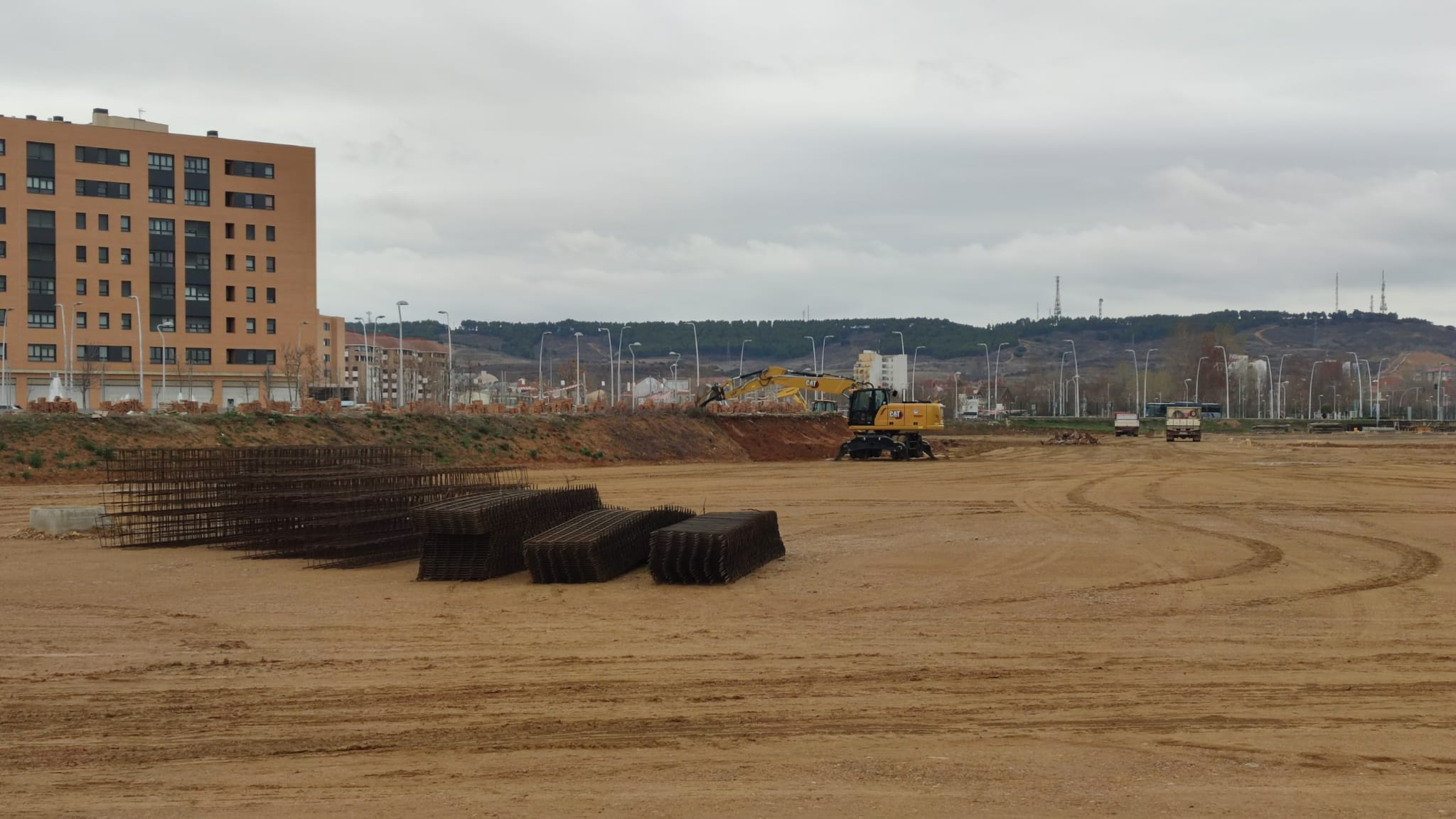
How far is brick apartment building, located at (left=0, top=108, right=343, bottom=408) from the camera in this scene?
7638 cm

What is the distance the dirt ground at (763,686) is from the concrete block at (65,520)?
10.3ft

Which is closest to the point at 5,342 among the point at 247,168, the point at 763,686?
the point at 247,168

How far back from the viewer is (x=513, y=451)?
51781mm

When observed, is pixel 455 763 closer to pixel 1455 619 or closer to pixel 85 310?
pixel 1455 619

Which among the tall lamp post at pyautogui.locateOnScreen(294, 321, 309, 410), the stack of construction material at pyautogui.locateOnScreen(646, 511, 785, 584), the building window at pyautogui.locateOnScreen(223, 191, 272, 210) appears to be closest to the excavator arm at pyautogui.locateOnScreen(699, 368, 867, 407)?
the tall lamp post at pyautogui.locateOnScreen(294, 321, 309, 410)

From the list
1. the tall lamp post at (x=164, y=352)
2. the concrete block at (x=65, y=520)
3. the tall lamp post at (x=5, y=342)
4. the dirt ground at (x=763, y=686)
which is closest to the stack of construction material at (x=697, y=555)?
the dirt ground at (x=763, y=686)

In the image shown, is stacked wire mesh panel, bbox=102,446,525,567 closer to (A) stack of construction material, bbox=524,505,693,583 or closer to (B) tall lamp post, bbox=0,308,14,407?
(A) stack of construction material, bbox=524,505,693,583

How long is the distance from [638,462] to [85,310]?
45.9 meters

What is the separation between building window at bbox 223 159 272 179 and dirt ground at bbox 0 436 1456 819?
69372mm

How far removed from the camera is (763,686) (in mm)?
9859

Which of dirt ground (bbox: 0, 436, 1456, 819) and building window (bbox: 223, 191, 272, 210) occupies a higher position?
building window (bbox: 223, 191, 272, 210)

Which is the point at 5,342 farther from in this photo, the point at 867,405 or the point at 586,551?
the point at 586,551

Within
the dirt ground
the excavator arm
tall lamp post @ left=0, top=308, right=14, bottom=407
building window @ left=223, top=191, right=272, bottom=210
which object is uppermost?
building window @ left=223, top=191, right=272, bottom=210

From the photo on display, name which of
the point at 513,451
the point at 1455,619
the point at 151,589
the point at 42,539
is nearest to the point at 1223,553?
the point at 1455,619
